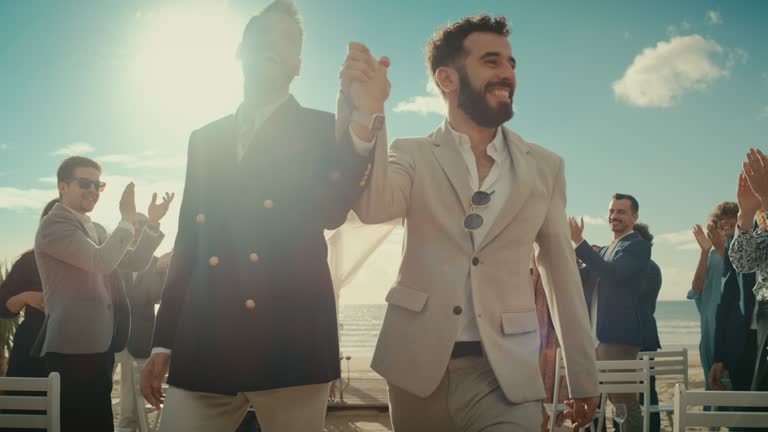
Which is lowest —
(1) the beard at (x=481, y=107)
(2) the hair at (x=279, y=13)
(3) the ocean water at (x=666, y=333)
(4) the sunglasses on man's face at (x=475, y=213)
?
(3) the ocean water at (x=666, y=333)

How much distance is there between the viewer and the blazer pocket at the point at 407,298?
1875 millimetres

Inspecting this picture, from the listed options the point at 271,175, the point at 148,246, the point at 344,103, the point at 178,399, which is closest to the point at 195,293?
the point at 178,399

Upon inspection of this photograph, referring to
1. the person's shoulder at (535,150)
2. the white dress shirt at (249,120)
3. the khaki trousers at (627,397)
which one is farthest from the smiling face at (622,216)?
the white dress shirt at (249,120)

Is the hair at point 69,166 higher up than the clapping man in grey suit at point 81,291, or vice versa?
the hair at point 69,166

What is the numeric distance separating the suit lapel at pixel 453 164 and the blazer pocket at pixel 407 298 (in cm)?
31

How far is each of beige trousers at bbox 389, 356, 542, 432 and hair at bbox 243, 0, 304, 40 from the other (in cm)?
117

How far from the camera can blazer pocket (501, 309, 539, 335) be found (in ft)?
6.15

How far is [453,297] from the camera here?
1.86 meters

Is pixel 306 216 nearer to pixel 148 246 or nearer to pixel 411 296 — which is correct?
pixel 411 296

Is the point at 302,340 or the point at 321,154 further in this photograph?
the point at 321,154

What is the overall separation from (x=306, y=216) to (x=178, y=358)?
0.54 m

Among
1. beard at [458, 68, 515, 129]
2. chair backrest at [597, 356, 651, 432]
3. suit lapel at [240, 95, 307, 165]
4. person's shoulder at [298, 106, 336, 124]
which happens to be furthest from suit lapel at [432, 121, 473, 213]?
chair backrest at [597, 356, 651, 432]

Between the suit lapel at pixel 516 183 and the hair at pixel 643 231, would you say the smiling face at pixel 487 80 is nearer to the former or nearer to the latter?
the suit lapel at pixel 516 183

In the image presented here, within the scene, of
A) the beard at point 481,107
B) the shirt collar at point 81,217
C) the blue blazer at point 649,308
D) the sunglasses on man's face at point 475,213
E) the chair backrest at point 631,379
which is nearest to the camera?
the sunglasses on man's face at point 475,213
